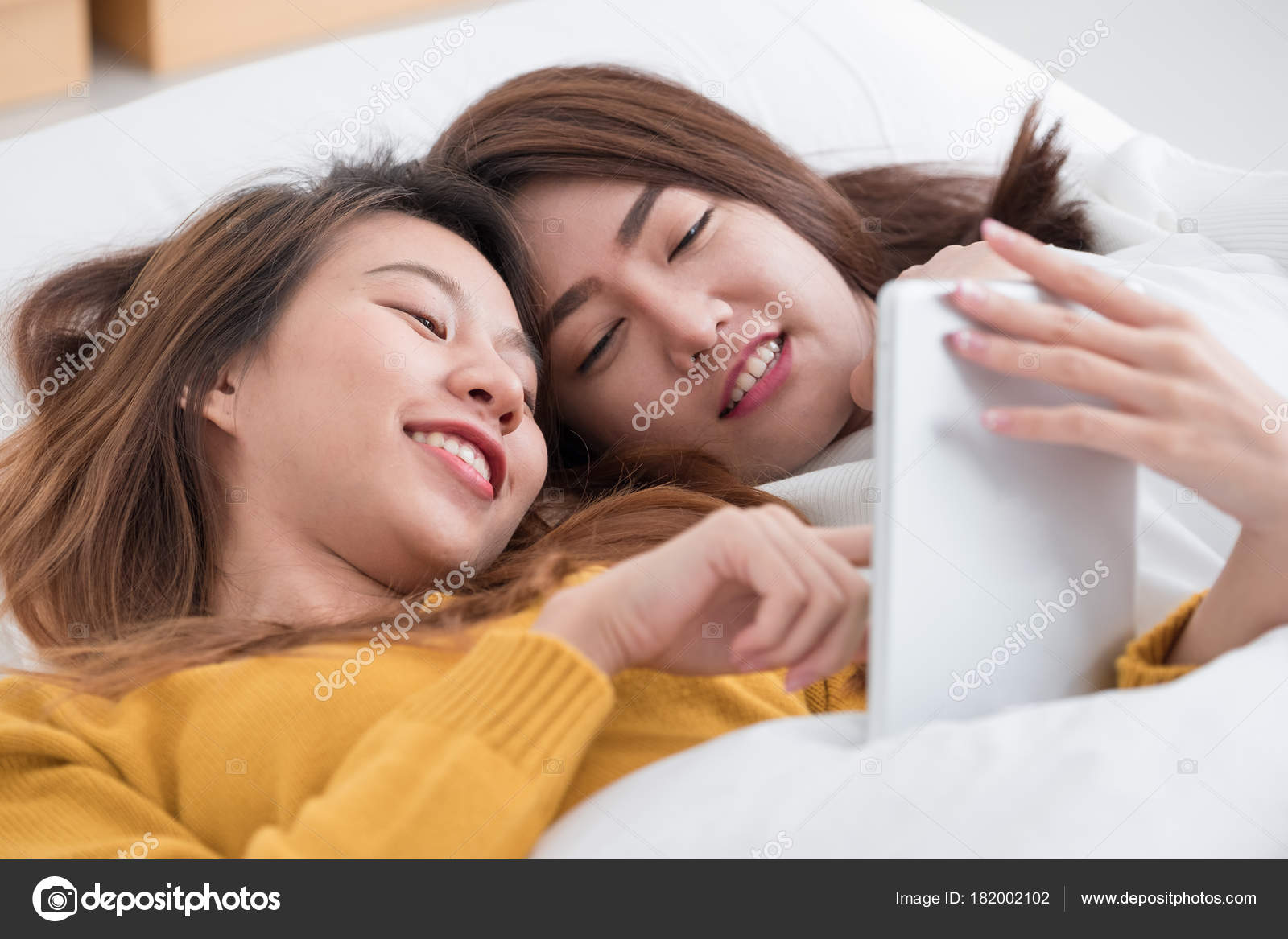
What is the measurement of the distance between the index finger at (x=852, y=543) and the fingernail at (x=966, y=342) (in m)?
0.14

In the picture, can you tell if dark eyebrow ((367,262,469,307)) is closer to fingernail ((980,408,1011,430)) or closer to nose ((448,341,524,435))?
nose ((448,341,524,435))

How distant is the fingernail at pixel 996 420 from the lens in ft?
2.36

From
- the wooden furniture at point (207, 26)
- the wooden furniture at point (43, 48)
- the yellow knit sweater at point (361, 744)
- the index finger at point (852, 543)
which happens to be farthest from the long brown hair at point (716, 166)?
the wooden furniture at point (43, 48)

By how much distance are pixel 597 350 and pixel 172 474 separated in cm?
48

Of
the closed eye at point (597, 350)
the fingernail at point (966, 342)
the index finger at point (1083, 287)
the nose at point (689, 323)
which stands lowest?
the closed eye at point (597, 350)

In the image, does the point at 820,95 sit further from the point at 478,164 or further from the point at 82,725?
the point at 82,725

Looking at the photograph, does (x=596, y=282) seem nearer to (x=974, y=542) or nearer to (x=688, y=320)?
(x=688, y=320)

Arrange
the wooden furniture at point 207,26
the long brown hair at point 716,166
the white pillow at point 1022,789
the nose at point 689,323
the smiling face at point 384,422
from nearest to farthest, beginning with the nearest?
the white pillow at point 1022,789, the smiling face at point 384,422, the nose at point 689,323, the long brown hair at point 716,166, the wooden furniture at point 207,26

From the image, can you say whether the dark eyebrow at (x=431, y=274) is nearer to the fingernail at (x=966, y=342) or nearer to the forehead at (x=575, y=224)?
the forehead at (x=575, y=224)

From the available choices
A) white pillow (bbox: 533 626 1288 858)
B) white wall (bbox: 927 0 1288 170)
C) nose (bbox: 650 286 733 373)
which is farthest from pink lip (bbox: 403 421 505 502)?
white wall (bbox: 927 0 1288 170)
